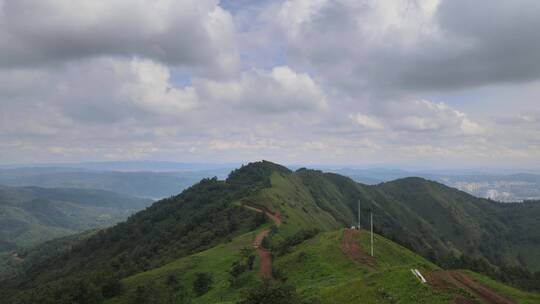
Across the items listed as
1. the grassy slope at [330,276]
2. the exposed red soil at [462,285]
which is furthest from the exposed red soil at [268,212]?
the exposed red soil at [462,285]

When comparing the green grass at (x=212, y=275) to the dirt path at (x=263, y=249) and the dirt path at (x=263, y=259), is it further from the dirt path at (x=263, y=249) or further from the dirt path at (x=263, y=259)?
the dirt path at (x=263, y=249)

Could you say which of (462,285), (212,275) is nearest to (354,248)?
(212,275)

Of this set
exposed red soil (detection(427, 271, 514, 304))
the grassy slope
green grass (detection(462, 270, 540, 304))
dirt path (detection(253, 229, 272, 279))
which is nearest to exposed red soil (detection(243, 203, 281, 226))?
dirt path (detection(253, 229, 272, 279))

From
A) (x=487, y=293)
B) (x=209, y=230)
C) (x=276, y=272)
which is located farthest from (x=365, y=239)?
(x=209, y=230)

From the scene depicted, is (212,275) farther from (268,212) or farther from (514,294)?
(268,212)

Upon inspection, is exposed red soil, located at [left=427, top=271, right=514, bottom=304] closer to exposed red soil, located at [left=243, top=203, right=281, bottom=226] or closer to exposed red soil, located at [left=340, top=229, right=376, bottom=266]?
exposed red soil, located at [left=340, top=229, right=376, bottom=266]
